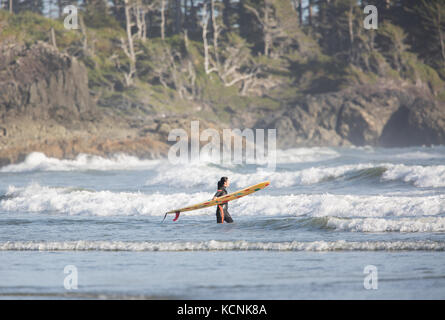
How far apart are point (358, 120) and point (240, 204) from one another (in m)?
42.3

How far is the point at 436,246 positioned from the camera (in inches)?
409

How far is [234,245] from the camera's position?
1141cm

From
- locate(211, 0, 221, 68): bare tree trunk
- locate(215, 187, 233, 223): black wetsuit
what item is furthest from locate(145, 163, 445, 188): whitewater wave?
locate(211, 0, 221, 68): bare tree trunk

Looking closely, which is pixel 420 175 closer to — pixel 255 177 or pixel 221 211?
pixel 255 177

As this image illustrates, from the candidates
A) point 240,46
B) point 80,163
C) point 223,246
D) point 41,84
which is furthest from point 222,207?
point 240,46

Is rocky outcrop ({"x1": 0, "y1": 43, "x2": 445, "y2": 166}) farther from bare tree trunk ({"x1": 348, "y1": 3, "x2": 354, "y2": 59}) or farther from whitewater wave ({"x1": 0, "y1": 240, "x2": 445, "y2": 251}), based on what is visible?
whitewater wave ({"x1": 0, "y1": 240, "x2": 445, "y2": 251})

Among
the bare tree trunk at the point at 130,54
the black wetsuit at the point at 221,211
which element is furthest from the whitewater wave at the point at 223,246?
the bare tree trunk at the point at 130,54

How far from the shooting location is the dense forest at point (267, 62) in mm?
56375

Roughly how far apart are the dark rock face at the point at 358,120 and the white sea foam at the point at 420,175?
109 ft

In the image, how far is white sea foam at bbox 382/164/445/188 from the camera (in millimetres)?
20719

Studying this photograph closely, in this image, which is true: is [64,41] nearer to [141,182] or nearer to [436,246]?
[141,182]

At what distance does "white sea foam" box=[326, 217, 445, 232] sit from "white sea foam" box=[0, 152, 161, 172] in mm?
24022

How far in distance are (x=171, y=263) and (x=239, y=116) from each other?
49.0 m
